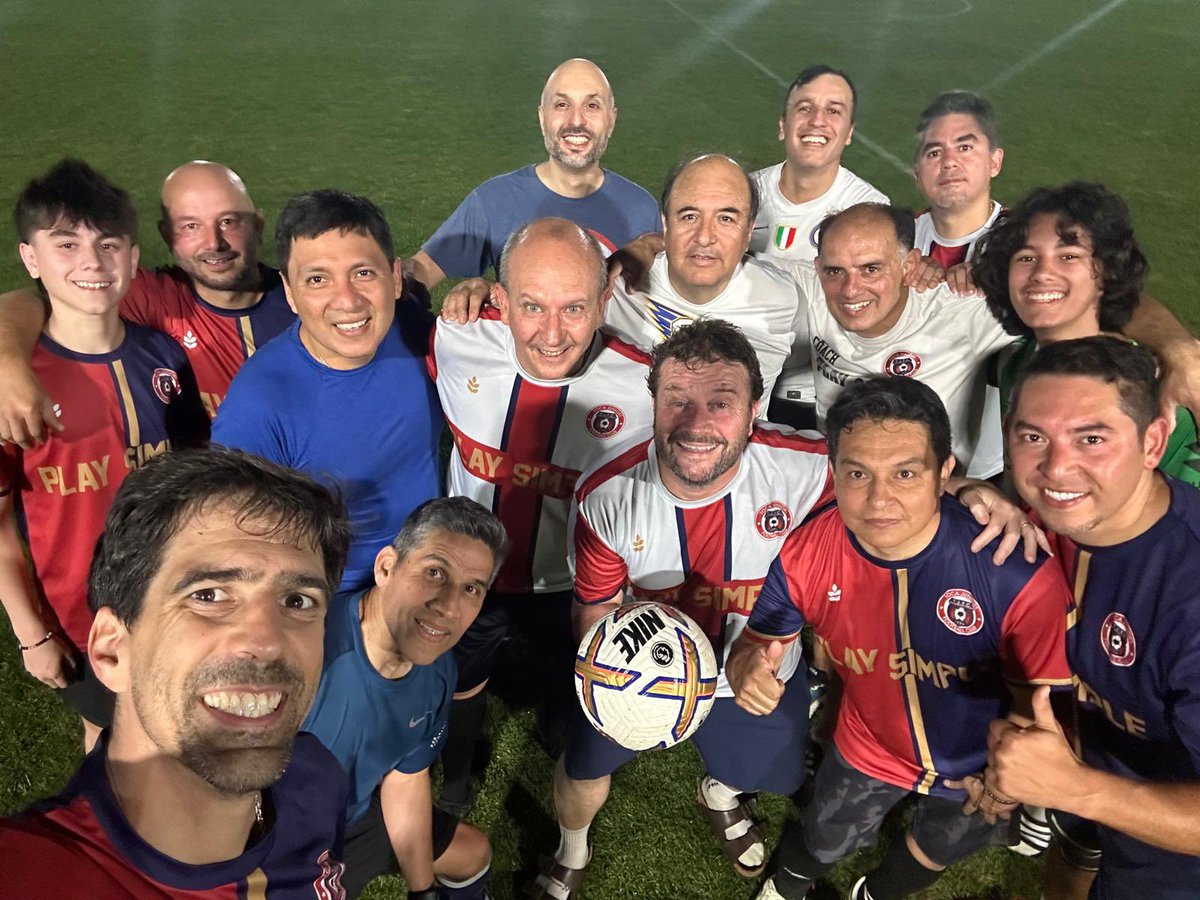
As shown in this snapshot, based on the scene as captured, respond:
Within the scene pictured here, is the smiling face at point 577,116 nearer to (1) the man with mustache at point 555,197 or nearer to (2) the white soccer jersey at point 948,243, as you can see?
(1) the man with mustache at point 555,197

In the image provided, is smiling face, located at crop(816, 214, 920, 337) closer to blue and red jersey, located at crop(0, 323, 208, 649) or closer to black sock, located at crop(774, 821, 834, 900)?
black sock, located at crop(774, 821, 834, 900)

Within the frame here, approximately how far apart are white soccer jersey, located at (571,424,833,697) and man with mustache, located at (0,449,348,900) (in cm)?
146

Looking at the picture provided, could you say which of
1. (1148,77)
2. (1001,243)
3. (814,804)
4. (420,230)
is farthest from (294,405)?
(1148,77)

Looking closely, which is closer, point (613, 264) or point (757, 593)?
point (757, 593)

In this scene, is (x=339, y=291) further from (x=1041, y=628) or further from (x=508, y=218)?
(x=1041, y=628)

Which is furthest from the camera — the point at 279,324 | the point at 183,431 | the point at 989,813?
the point at 279,324

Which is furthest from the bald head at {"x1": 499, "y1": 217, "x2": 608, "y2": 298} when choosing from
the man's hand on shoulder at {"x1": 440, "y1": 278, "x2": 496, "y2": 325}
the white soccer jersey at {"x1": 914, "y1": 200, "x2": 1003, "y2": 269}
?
the white soccer jersey at {"x1": 914, "y1": 200, "x2": 1003, "y2": 269}

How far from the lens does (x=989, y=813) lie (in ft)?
9.36

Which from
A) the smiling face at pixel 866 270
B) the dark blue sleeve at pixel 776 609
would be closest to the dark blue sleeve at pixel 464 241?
the smiling face at pixel 866 270

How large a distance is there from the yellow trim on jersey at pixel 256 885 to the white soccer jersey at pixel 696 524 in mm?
1654

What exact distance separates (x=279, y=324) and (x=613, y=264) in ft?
5.24

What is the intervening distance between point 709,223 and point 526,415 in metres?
1.27

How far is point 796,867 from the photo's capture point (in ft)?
11.1

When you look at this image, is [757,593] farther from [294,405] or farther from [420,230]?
[420,230]
